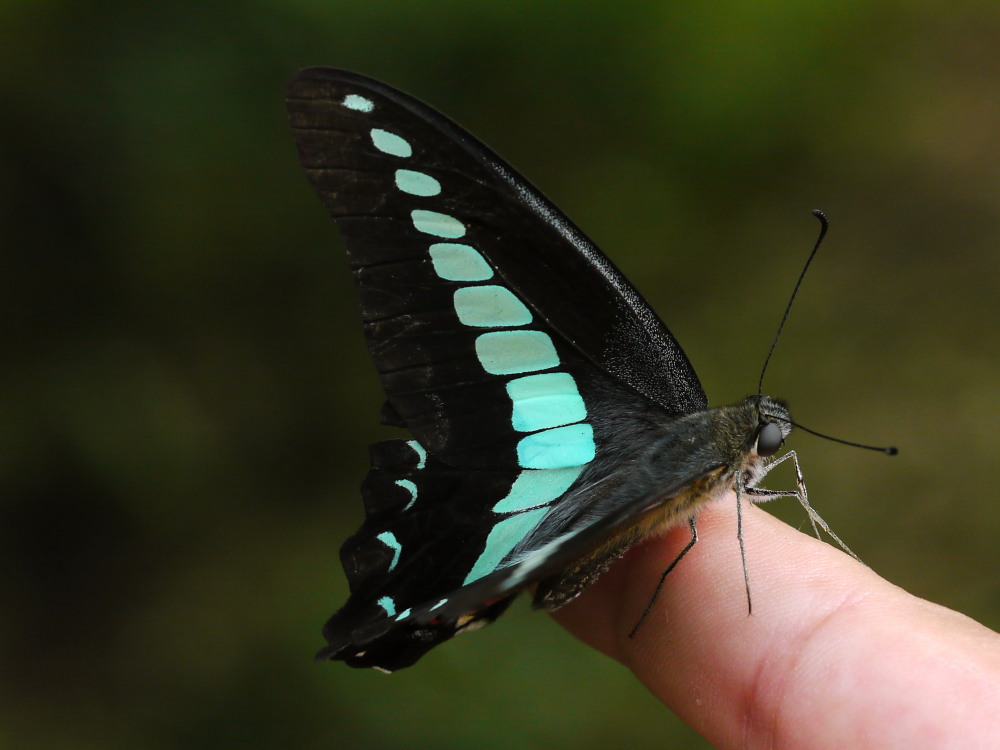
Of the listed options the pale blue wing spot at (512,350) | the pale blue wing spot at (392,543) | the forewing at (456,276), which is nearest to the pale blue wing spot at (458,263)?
the forewing at (456,276)

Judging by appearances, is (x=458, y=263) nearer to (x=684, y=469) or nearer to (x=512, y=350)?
(x=512, y=350)

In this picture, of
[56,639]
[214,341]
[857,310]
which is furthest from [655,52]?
[56,639]

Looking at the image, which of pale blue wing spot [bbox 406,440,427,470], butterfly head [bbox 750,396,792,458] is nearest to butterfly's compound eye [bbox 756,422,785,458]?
butterfly head [bbox 750,396,792,458]

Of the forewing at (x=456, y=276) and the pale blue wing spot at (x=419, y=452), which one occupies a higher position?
the forewing at (x=456, y=276)

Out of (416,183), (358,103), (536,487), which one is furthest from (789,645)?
(358,103)

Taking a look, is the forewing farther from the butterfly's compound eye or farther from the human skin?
the human skin

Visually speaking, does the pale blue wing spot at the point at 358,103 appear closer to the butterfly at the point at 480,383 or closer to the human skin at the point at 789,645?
the butterfly at the point at 480,383

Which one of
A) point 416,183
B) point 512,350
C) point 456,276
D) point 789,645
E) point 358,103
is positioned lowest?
point 789,645
